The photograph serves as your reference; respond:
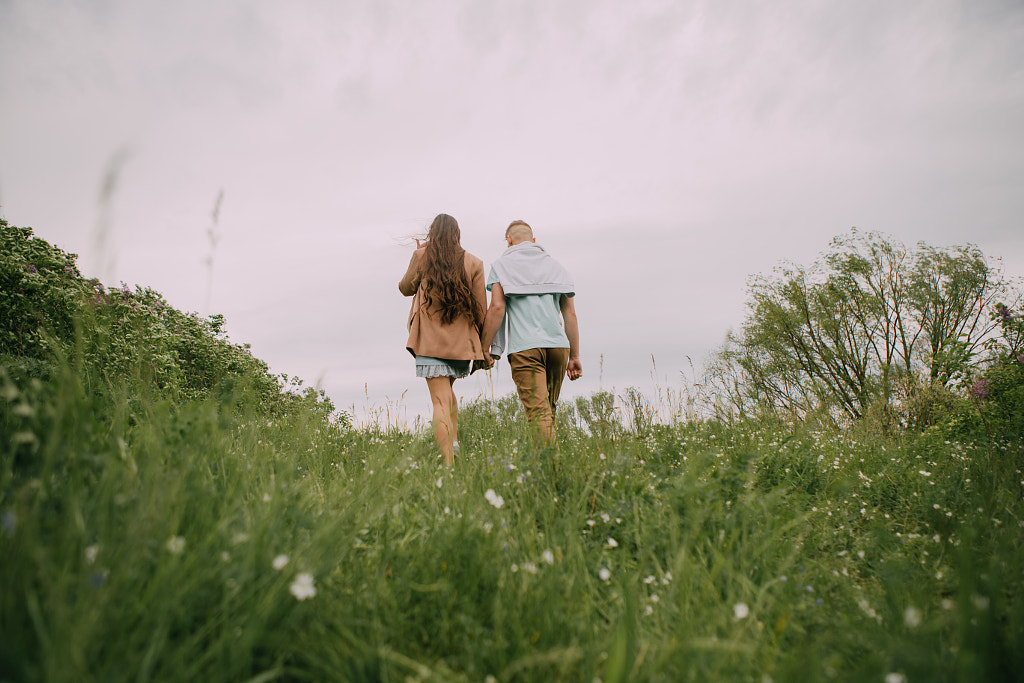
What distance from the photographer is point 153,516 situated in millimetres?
1354

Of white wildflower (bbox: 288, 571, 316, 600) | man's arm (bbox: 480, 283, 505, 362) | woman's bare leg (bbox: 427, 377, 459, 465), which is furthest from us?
man's arm (bbox: 480, 283, 505, 362)

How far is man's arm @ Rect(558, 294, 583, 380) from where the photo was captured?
5.56m

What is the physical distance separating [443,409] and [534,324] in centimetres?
125

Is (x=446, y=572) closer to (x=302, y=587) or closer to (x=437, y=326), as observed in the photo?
(x=302, y=587)

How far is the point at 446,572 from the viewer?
1.86m

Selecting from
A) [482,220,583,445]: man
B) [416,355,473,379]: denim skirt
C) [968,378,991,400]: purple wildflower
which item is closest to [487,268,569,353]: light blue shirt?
[482,220,583,445]: man

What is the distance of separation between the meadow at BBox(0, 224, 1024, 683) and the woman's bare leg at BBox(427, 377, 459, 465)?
1.08m

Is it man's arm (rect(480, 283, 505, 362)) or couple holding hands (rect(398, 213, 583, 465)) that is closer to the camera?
couple holding hands (rect(398, 213, 583, 465))

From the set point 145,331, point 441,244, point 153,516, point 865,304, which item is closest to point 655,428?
point 441,244

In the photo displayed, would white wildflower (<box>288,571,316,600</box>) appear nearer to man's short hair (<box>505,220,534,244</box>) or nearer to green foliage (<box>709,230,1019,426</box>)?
man's short hair (<box>505,220,534,244</box>)

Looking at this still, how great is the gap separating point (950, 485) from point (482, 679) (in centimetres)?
417

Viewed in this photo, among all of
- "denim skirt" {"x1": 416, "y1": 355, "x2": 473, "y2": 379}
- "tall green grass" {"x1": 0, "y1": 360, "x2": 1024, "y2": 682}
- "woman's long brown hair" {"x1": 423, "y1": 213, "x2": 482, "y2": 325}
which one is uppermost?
"woman's long brown hair" {"x1": 423, "y1": 213, "x2": 482, "y2": 325}

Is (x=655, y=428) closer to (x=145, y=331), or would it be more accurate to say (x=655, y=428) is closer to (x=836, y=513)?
(x=836, y=513)

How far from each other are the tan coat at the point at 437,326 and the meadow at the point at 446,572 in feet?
5.51
